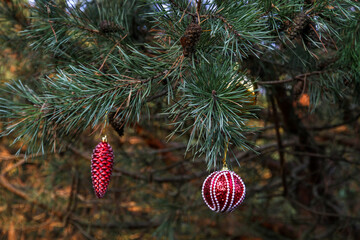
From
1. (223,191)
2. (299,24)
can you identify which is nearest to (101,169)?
(223,191)

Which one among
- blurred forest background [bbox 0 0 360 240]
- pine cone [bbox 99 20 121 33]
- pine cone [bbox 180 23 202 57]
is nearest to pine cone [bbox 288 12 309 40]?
blurred forest background [bbox 0 0 360 240]

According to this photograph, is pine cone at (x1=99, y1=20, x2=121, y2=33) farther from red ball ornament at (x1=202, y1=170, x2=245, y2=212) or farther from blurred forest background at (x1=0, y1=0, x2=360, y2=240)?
red ball ornament at (x1=202, y1=170, x2=245, y2=212)

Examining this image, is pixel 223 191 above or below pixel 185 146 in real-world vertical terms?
below

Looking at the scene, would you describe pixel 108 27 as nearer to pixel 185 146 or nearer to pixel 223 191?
pixel 223 191

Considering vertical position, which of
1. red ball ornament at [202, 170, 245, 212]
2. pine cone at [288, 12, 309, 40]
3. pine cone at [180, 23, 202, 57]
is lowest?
red ball ornament at [202, 170, 245, 212]

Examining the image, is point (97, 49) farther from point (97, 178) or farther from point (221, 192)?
point (221, 192)

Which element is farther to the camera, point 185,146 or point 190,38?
point 185,146

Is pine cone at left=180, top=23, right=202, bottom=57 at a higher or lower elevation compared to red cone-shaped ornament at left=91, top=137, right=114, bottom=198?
higher
